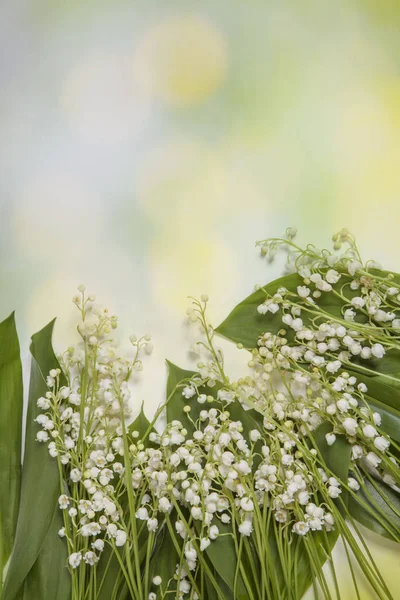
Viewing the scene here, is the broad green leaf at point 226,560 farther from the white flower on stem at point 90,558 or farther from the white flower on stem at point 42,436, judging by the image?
the white flower on stem at point 42,436

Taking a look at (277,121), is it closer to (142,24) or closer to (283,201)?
(283,201)

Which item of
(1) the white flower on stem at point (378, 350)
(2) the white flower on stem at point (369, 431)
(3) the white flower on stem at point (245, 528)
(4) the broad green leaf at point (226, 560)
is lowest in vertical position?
(4) the broad green leaf at point (226, 560)

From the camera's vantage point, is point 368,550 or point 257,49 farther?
point 257,49

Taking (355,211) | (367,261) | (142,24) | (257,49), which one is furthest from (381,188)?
(142,24)

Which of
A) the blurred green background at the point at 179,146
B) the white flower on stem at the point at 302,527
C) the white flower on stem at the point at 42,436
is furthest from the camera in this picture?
the blurred green background at the point at 179,146

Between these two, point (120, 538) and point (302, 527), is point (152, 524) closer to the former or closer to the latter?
point (120, 538)

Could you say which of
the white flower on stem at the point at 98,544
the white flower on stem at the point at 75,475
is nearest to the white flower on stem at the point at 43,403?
the white flower on stem at the point at 75,475
